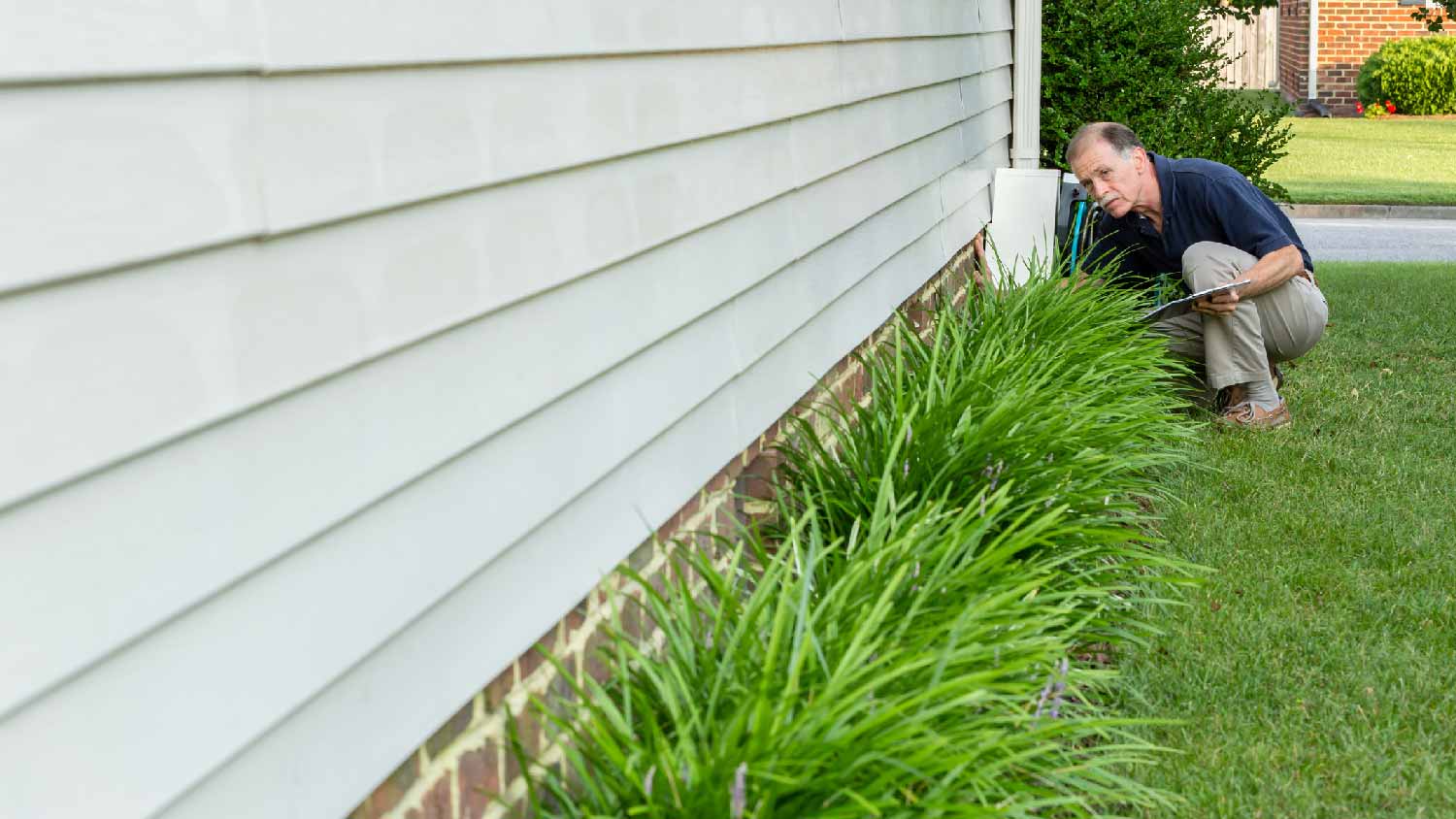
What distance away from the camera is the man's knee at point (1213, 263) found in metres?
6.06

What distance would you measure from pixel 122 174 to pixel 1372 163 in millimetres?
21352

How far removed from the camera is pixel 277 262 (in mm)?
1676

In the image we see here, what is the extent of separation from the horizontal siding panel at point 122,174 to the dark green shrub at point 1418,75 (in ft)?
94.7

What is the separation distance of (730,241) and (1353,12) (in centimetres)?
2915

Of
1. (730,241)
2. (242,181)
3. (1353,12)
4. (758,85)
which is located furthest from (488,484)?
(1353,12)

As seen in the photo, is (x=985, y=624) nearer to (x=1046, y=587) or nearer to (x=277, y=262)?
(x=1046, y=587)

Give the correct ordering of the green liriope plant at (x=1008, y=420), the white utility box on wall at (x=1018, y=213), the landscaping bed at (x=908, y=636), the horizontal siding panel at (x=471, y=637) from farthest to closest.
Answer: the white utility box on wall at (x=1018, y=213) < the green liriope plant at (x=1008, y=420) < the landscaping bed at (x=908, y=636) < the horizontal siding panel at (x=471, y=637)

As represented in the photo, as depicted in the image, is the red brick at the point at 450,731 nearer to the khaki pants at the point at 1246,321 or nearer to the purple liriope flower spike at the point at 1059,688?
the purple liriope flower spike at the point at 1059,688

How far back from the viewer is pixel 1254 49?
32.8 meters

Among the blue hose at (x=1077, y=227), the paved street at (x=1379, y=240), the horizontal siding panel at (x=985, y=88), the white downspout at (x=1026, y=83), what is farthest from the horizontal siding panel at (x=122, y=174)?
the paved street at (x=1379, y=240)

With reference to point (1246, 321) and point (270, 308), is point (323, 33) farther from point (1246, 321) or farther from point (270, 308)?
point (1246, 321)

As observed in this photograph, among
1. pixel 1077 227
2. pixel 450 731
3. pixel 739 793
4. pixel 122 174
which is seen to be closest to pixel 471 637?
pixel 450 731

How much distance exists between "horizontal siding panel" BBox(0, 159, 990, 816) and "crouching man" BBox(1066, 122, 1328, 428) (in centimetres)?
392

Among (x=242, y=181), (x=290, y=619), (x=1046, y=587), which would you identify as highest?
(x=242, y=181)
